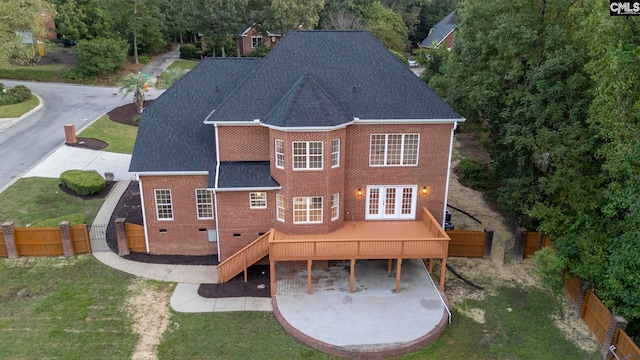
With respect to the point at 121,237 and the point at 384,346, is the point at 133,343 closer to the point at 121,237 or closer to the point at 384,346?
the point at 121,237

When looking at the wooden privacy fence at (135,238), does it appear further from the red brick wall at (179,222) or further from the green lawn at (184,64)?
the green lawn at (184,64)

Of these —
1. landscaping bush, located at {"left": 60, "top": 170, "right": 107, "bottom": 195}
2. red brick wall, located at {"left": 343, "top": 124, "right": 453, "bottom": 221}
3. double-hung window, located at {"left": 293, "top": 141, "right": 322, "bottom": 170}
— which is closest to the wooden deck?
red brick wall, located at {"left": 343, "top": 124, "right": 453, "bottom": 221}

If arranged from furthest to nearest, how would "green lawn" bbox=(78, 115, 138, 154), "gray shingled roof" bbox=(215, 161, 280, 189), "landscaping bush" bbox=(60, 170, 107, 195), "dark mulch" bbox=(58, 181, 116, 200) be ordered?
"green lawn" bbox=(78, 115, 138, 154) < "dark mulch" bbox=(58, 181, 116, 200) < "landscaping bush" bbox=(60, 170, 107, 195) < "gray shingled roof" bbox=(215, 161, 280, 189)

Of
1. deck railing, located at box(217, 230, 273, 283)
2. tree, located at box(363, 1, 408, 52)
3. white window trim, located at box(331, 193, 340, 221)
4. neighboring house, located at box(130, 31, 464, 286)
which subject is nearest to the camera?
neighboring house, located at box(130, 31, 464, 286)

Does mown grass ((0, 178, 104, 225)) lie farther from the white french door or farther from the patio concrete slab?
the white french door

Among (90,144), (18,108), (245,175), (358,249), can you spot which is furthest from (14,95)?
(358,249)

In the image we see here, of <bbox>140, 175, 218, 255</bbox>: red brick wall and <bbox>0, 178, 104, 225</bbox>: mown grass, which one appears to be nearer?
<bbox>140, 175, 218, 255</bbox>: red brick wall

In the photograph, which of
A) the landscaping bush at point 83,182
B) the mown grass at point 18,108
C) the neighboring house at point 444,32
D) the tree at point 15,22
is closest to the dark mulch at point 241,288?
the landscaping bush at point 83,182

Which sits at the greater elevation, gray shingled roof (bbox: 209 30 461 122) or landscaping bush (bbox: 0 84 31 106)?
gray shingled roof (bbox: 209 30 461 122)
